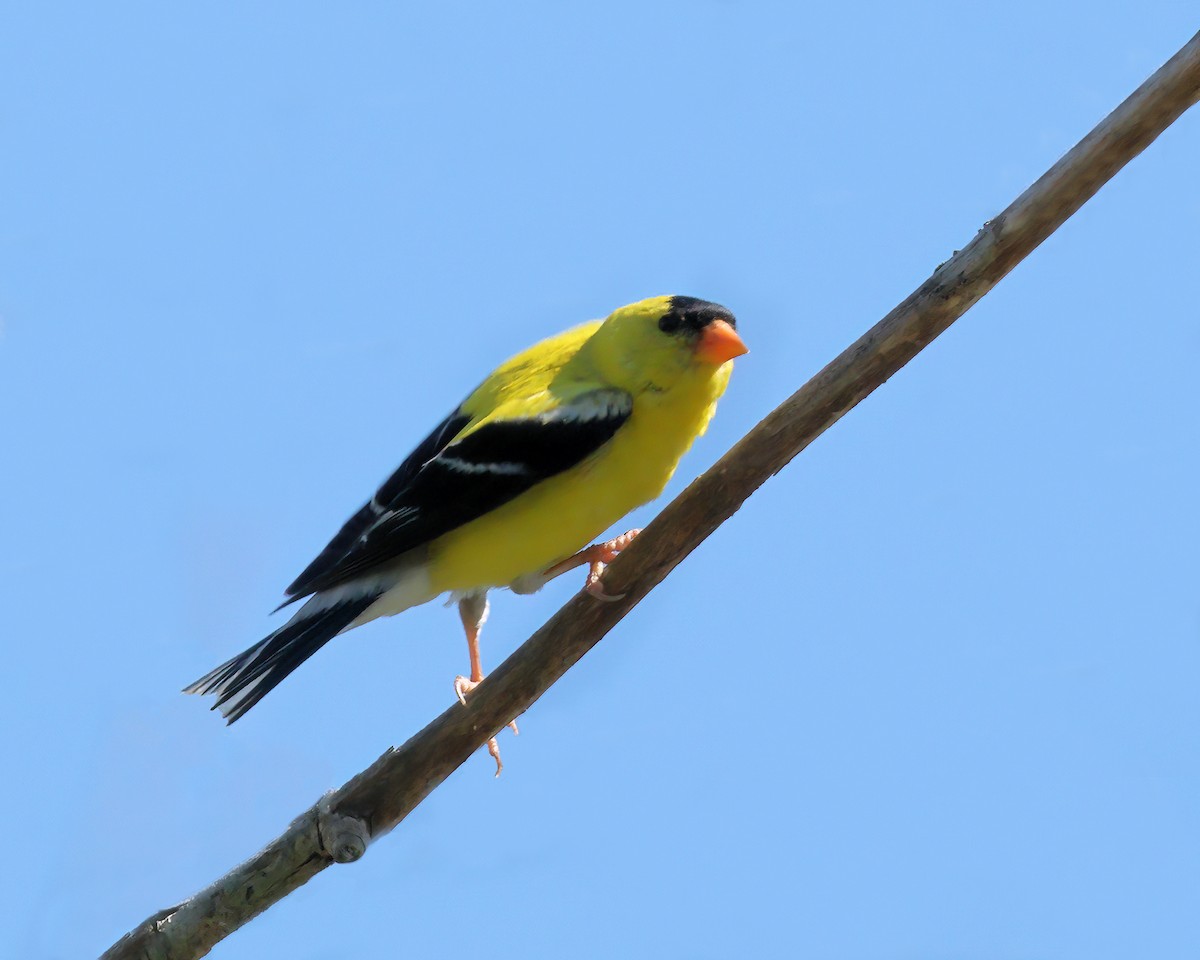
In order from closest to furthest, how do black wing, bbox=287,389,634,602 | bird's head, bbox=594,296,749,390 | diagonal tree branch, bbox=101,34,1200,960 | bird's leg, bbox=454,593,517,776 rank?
diagonal tree branch, bbox=101,34,1200,960
black wing, bbox=287,389,634,602
bird's head, bbox=594,296,749,390
bird's leg, bbox=454,593,517,776

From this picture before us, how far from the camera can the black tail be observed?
4.14m

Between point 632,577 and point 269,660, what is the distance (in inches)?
50.1

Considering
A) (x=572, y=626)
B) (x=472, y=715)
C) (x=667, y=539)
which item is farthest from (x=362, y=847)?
(x=667, y=539)

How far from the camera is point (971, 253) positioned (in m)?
3.18

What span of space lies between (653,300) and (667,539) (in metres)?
1.01

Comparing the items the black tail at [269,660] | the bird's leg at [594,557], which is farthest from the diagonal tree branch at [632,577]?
the black tail at [269,660]

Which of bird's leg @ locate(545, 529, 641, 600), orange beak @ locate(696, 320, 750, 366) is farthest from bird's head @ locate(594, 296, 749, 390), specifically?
bird's leg @ locate(545, 529, 641, 600)

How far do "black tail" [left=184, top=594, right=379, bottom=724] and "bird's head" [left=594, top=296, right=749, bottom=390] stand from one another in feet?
3.61

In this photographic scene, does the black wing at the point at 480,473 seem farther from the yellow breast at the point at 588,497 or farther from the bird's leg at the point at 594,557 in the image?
the bird's leg at the point at 594,557

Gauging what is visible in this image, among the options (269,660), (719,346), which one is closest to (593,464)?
(719,346)

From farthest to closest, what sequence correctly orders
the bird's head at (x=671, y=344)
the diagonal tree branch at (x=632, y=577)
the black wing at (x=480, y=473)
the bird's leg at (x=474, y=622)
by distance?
1. the bird's leg at (x=474, y=622)
2. the bird's head at (x=671, y=344)
3. the black wing at (x=480, y=473)
4. the diagonal tree branch at (x=632, y=577)

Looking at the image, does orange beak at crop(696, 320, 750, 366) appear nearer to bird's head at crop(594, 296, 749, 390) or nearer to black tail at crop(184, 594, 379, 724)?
bird's head at crop(594, 296, 749, 390)

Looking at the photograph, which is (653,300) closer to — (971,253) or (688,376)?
(688,376)

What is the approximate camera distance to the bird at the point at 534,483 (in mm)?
3996
